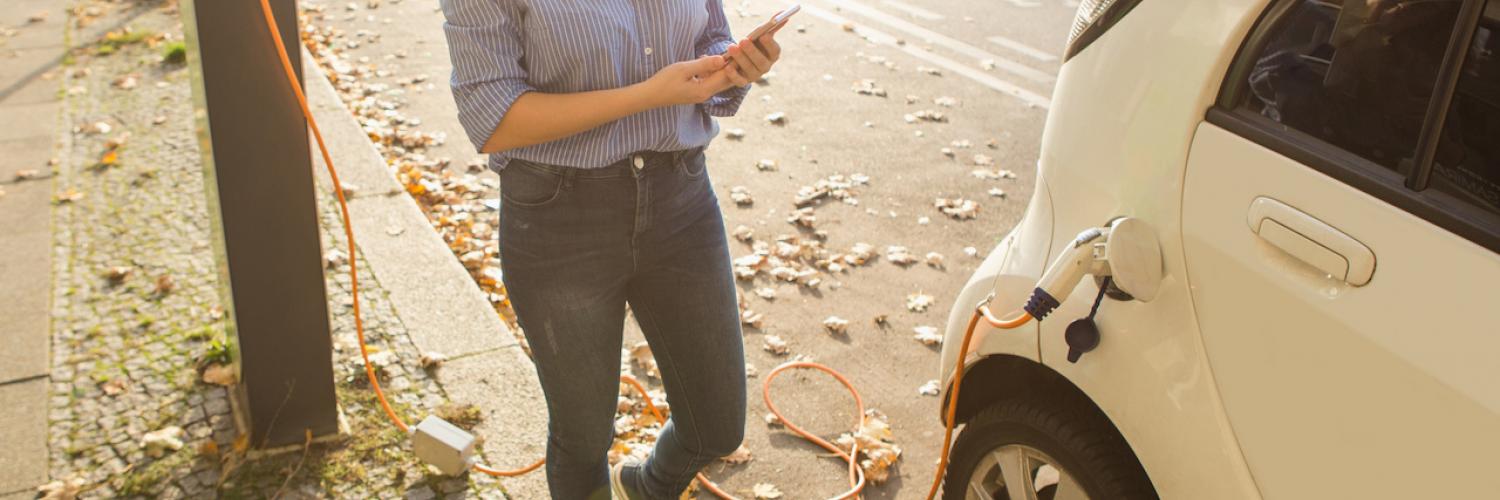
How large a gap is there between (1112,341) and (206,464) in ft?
8.90

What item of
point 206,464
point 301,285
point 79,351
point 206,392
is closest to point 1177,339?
point 301,285

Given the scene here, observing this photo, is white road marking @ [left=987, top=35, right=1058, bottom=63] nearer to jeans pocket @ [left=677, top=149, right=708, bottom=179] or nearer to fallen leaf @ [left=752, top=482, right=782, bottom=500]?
fallen leaf @ [left=752, top=482, right=782, bottom=500]

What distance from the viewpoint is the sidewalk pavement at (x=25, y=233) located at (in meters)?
3.72

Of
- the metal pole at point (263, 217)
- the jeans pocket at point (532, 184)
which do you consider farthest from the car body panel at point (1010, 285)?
the metal pole at point (263, 217)

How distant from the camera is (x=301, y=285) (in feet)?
11.1

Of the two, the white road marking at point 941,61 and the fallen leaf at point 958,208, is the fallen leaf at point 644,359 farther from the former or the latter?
the white road marking at point 941,61

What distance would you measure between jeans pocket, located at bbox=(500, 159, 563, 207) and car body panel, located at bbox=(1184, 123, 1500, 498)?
3.90 ft

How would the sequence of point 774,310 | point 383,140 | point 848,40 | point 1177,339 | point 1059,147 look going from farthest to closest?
point 848,40, point 383,140, point 774,310, point 1059,147, point 1177,339

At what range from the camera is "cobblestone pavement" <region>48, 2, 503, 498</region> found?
3539mm

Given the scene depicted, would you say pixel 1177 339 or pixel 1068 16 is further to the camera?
pixel 1068 16

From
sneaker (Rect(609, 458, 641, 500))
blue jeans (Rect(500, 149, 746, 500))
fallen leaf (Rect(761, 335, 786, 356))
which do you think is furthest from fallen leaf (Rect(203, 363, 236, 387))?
fallen leaf (Rect(761, 335, 786, 356))

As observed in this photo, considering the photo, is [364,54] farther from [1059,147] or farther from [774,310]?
[1059,147]

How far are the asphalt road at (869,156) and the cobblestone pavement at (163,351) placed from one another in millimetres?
1033

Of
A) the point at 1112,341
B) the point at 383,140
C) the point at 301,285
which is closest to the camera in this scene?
the point at 1112,341
